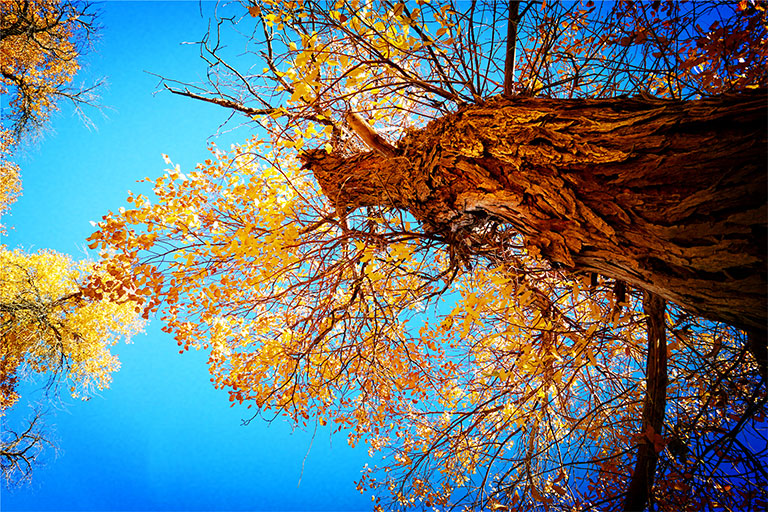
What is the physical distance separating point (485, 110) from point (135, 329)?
9.33 metres

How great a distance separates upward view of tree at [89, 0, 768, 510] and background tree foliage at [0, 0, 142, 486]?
13.5 feet

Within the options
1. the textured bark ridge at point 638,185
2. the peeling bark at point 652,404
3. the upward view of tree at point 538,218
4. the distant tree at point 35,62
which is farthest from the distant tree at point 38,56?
the peeling bark at point 652,404

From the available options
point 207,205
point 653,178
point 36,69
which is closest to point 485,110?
point 653,178

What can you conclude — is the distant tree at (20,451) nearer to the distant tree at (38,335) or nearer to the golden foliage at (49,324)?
the distant tree at (38,335)

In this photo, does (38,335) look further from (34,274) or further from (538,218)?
(538,218)

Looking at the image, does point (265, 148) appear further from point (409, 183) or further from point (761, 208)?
point (761, 208)

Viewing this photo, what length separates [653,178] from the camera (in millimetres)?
1030

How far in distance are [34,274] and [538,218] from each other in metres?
8.35

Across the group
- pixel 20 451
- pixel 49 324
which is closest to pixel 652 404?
pixel 49 324


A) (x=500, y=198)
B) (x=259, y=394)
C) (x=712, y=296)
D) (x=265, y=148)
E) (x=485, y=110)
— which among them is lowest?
(x=712, y=296)

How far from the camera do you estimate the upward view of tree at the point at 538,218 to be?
3.26 ft

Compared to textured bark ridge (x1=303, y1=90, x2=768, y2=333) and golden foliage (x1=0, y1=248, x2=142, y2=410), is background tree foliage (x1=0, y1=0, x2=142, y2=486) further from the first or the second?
textured bark ridge (x1=303, y1=90, x2=768, y2=333)

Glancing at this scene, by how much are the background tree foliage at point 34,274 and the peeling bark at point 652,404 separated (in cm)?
659

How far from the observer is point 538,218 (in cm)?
138
